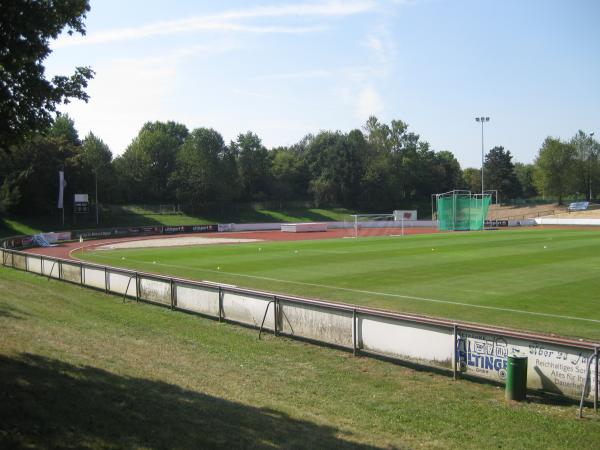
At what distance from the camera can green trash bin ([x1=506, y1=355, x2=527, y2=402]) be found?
1010 centimetres

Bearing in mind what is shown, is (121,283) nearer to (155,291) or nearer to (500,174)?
(155,291)

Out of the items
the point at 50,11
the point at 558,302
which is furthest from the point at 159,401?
the point at 558,302

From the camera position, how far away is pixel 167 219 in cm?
8462

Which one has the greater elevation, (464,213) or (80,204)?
(80,204)

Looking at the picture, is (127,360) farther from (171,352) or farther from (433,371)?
(433,371)

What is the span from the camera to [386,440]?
8.04 m

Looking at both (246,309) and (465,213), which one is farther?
(465,213)

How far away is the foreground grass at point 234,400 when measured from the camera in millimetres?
7121

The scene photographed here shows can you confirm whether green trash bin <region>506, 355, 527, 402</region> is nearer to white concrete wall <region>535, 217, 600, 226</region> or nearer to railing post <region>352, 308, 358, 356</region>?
railing post <region>352, 308, 358, 356</region>

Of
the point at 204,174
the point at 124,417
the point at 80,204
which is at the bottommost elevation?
the point at 124,417

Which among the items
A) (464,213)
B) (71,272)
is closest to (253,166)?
(464,213)

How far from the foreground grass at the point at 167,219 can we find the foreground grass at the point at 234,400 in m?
58.6

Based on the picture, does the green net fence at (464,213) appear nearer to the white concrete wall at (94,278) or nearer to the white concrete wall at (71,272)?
the white concrete wall at (71,272)

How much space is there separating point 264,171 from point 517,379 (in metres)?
103
